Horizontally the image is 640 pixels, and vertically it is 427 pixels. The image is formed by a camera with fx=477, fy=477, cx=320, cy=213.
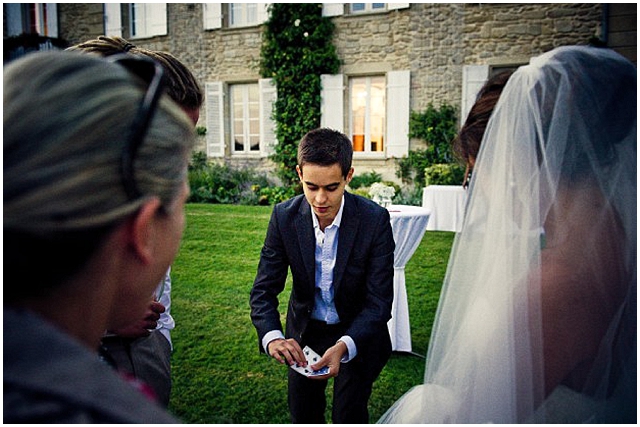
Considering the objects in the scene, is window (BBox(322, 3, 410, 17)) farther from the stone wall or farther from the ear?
the ear

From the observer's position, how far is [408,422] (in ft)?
5.43

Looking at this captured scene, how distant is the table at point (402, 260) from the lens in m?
4.11

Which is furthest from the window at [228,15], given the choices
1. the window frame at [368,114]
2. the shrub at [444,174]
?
the shrub at [444,174]

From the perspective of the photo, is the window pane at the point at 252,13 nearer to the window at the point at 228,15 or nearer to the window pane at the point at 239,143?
the window at the point at 228,15

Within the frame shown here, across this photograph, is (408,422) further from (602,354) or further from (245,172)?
(245,172)

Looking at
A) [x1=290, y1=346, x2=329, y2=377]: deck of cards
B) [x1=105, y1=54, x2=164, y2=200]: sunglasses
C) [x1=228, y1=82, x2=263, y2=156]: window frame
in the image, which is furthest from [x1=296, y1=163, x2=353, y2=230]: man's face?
[x1=228, y1=82, x2=263, y2=156]: window frame

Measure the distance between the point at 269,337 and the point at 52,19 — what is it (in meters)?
15.7

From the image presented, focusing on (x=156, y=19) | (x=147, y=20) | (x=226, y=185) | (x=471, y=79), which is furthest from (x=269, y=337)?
(x=147, y=20)

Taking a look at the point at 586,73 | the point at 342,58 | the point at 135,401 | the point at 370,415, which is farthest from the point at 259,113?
the point at 135,401

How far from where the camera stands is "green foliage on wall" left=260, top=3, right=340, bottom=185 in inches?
464

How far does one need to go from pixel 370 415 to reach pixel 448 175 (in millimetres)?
7923

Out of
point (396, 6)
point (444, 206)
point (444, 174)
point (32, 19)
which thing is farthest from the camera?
point (32, 19)

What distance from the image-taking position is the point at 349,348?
2.29 m

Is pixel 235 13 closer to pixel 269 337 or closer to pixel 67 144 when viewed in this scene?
pixel 269 337
